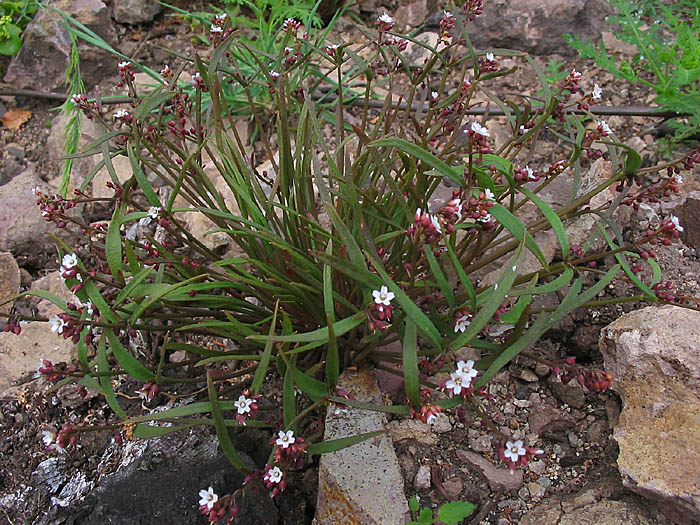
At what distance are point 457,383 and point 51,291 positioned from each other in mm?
2253

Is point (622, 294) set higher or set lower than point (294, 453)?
lower

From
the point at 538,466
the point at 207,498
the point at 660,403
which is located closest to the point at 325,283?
the point at 207,498

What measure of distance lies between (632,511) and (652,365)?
19.2 inches

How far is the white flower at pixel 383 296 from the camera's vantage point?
5.20ft

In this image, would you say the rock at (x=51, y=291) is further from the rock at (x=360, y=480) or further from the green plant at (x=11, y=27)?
the green plant at (x=11, y=27)

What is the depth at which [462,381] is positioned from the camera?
158 centimetres

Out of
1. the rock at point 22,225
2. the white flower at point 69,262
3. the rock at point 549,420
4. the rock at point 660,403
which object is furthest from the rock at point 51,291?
the rock at point 660,403

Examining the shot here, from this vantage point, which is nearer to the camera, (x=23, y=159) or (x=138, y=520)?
(x=138, y=520)

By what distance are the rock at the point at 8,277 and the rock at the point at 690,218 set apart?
324 centimetres

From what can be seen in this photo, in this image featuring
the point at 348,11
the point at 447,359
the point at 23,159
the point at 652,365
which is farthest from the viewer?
the point at 348,11

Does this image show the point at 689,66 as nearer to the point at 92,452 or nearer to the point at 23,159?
the point at 92,452

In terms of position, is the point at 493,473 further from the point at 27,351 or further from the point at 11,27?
the point at 11,27

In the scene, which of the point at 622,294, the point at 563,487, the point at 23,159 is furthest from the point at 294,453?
the point at 23,159

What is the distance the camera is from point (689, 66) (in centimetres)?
296
